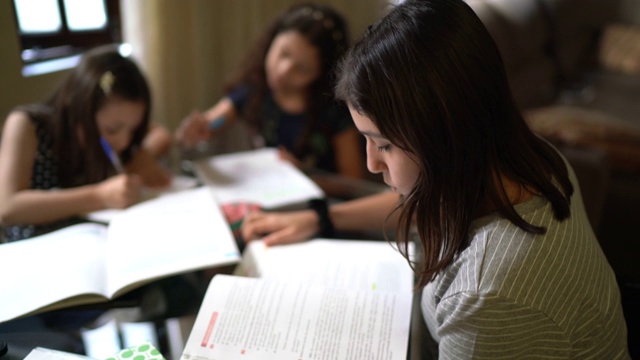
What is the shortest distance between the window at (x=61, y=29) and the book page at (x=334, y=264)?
923 millimetres

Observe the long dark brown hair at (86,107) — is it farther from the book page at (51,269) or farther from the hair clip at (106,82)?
the book page at (51,269)

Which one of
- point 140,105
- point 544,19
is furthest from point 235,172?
point 544,19

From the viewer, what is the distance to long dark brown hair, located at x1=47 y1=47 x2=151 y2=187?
124 centimetres

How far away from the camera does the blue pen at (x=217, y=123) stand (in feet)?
5.32

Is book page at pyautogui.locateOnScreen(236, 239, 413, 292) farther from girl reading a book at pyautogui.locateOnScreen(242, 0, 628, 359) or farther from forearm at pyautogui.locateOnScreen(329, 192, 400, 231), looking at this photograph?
girl reading a book at pyautogui.locateOnScreen(242, 0, 628, 359)

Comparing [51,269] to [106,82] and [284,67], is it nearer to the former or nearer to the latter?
[106,82]

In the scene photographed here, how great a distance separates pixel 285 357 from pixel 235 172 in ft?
2.32

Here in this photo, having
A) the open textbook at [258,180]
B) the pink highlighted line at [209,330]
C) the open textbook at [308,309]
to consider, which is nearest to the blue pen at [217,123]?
the open textbook at [258,180]

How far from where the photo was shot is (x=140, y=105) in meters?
1.31

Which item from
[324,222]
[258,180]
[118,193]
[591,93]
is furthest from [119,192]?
[591,93]

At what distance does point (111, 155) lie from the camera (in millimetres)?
1312

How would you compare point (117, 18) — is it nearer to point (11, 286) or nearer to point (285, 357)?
point (11, 286)

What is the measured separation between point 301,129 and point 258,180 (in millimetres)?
349

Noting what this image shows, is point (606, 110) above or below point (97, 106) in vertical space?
below
